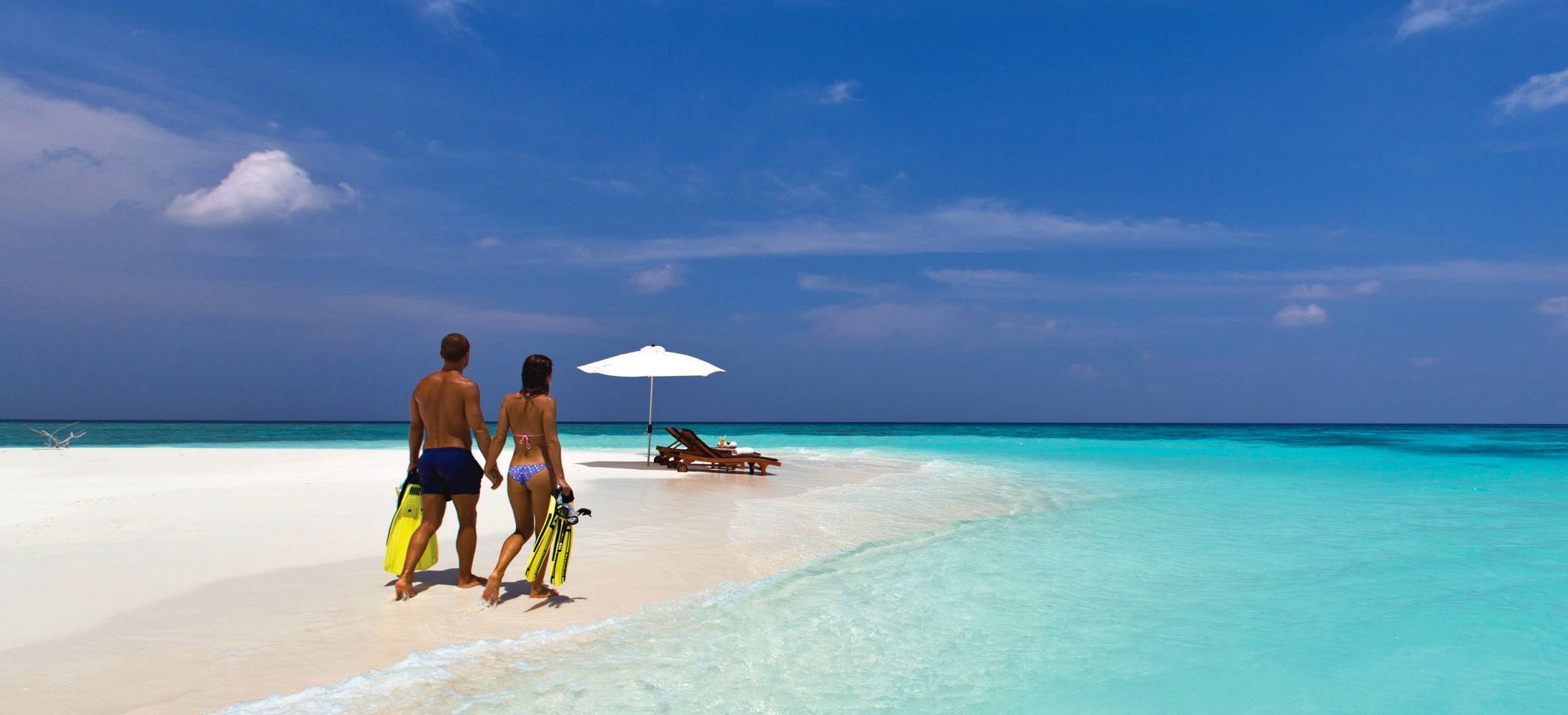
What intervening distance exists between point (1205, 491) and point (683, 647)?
13549 mm

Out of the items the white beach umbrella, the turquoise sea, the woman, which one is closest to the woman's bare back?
the woman

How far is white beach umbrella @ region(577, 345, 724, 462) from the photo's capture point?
1450 centimetres

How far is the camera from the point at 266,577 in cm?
579

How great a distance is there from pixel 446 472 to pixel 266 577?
6.53 ft

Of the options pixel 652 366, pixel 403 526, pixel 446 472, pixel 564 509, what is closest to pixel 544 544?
pixel 564 509

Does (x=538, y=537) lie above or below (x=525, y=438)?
below

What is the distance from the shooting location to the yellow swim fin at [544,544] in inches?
202

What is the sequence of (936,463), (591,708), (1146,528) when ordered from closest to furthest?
(591,708) < (1146,528) < (936,463)

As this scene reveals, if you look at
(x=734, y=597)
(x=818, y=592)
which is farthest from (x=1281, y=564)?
(x=734, y=597)

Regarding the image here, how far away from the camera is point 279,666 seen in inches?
154

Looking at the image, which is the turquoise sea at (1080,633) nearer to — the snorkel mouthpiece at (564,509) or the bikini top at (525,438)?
the snorkel mouthpiece at (564,509)

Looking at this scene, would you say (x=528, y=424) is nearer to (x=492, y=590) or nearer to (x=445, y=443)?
(x=445, y=443)

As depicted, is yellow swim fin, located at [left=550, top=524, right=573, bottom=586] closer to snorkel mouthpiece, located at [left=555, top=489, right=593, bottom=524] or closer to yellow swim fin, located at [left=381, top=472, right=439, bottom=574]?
snorkel mouthpiece, located at [left=555, top=489, right=593, bottom=524]

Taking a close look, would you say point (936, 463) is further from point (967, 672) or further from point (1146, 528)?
point (967, 672)
